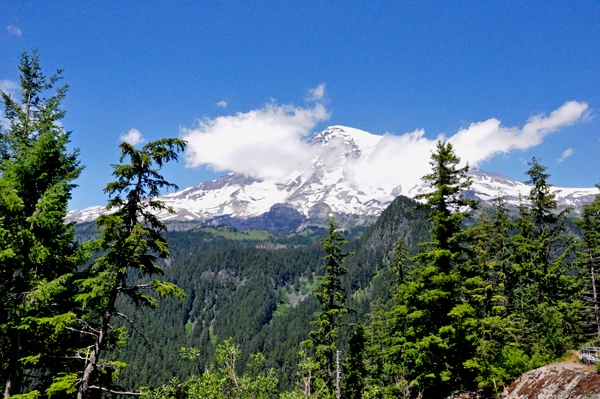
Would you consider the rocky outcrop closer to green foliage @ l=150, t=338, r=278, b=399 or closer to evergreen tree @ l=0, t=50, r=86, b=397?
green foliage @ l=150, t=338, r=278, b=399

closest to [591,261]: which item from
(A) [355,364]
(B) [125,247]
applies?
(A) [355,364]

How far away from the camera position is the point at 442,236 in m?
20.6

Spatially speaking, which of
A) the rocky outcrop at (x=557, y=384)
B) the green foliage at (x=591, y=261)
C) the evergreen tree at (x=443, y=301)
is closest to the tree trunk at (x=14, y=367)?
the evergreen tree at (x=443, y=301)

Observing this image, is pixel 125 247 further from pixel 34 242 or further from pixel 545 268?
pixel 545 268

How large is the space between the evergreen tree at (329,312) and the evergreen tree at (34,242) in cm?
1442

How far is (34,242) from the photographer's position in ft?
44.4

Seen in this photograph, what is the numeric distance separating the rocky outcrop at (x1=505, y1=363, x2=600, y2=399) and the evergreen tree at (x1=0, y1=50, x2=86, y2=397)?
69.0 feet

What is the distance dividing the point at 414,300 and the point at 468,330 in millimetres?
3445

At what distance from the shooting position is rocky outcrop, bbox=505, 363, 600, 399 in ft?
47.0

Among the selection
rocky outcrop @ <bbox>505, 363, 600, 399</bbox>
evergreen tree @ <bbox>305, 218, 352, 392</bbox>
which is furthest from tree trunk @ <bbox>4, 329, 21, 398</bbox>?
rocky outcrop @ <bbox>505, 363, 600, 399</bbox>

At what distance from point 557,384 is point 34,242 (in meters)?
24.7

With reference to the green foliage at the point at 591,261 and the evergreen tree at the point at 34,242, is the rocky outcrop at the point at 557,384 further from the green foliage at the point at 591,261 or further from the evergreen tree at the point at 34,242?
the evergreen tree at the point at 34,242

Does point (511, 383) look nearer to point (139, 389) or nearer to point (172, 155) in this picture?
point (139, 389)

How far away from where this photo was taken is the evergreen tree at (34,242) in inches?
494
